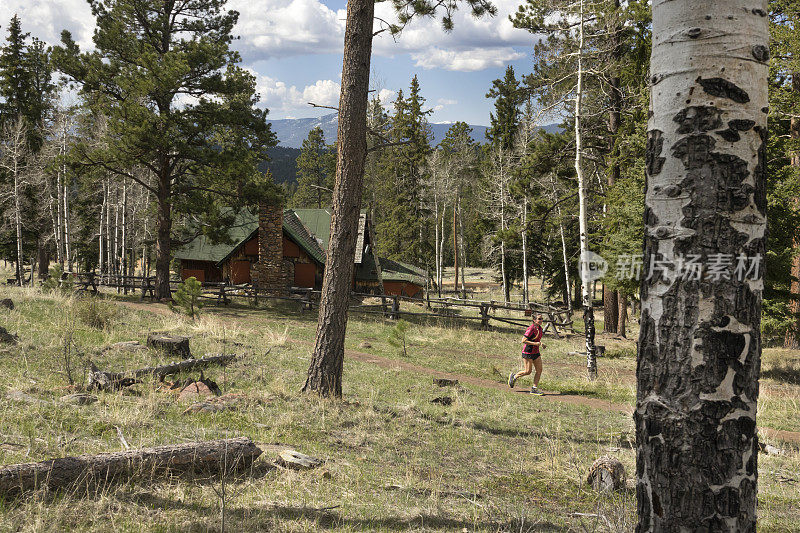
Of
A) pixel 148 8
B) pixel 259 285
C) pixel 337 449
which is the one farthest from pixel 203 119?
pixel 337 449

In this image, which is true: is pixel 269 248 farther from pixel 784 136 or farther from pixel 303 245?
pixel 784 136

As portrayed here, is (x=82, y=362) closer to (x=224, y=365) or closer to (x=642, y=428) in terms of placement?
(x=224, y=365)

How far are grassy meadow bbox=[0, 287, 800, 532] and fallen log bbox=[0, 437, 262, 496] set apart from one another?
0.11 metres

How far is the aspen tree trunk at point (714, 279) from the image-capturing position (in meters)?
1.70

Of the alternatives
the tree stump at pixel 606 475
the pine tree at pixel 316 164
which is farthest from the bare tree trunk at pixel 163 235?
the pine tree at pixel 316 164

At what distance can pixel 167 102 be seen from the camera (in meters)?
22.2

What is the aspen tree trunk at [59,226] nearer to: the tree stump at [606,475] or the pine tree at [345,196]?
the pine tree at [345,196]

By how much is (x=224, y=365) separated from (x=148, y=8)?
64.8 feet

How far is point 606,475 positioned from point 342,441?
3019 millimetres

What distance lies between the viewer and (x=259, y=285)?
Result: 91.0ft

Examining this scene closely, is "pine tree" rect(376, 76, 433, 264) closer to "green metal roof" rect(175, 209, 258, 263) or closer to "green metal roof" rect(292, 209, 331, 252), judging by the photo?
"green metal roof" rect(292, 209, 331, 252)

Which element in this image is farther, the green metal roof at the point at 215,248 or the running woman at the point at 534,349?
the green metal roof at the point at 215,248

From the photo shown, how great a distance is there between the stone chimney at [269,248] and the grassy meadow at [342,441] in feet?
48.5

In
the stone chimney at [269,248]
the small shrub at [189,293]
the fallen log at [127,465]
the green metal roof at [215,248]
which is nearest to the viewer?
the fallen log at [127,465]
